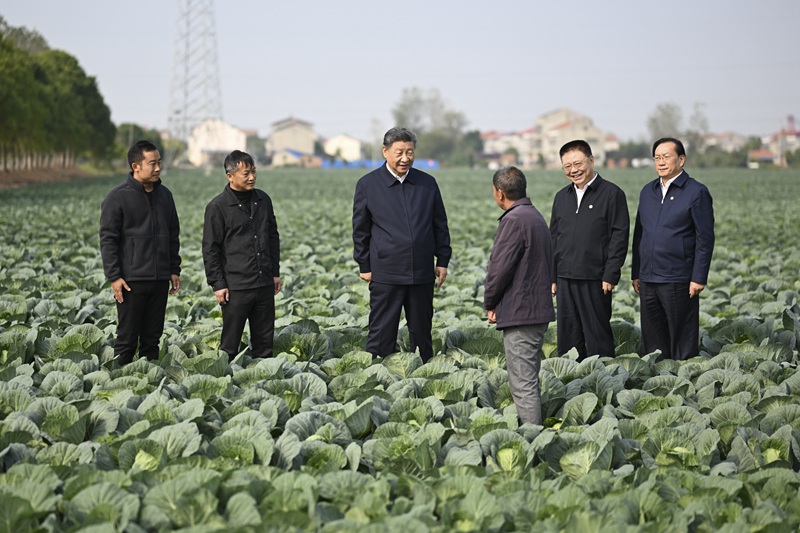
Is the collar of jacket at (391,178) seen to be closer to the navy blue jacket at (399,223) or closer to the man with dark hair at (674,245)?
the navy blue jacket at (399,223)

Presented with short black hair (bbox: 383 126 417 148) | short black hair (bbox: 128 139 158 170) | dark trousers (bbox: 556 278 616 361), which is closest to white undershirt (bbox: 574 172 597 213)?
dark trousers (bbox: 556 278 616 361)

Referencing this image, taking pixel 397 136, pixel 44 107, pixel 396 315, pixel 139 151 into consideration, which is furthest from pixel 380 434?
pixel 44 107

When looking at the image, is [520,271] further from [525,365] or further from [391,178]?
[391,178]

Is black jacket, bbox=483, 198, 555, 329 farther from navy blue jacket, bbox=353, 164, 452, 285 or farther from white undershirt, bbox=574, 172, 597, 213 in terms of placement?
white undershirt, bbox=574, 172, 597, 213

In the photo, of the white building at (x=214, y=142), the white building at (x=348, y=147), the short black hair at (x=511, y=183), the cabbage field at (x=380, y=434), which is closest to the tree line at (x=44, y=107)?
the white building at (x=214, y=142)

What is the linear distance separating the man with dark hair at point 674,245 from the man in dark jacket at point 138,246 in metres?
3.05

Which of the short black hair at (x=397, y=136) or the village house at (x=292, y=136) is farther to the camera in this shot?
the village house at (x=292, y=136)

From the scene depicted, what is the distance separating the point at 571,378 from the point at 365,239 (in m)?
1.55

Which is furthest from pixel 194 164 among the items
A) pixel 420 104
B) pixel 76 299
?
pixel 76 299

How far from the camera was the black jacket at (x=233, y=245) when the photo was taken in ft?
18.3

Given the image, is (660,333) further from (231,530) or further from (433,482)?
(231,530)

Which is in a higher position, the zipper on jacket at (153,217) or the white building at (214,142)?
the white building at (214,142)

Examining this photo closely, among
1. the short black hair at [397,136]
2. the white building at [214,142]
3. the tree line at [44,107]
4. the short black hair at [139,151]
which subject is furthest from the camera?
the white building at [214,142]

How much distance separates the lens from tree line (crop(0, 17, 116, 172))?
126ft
